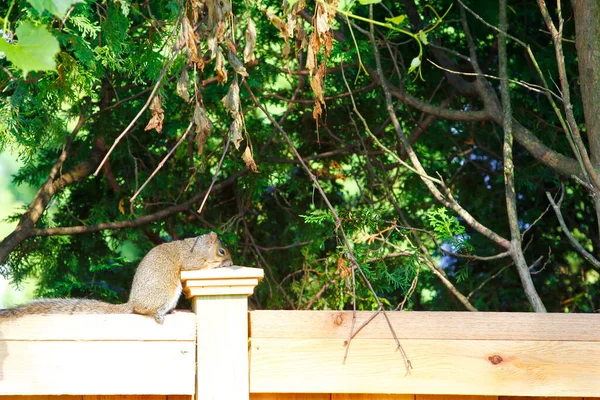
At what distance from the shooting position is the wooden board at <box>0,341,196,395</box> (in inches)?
61.5

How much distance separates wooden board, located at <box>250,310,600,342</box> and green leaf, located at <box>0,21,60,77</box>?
0.82 metres

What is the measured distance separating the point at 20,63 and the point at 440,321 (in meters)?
1.06

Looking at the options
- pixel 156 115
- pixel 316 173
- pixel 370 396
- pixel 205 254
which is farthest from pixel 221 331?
pixel 316 173

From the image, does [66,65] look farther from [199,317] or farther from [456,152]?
[456,152]

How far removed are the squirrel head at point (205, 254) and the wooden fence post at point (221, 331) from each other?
75 centimetres

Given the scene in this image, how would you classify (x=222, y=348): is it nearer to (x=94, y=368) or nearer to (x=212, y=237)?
(x=94, y=368)

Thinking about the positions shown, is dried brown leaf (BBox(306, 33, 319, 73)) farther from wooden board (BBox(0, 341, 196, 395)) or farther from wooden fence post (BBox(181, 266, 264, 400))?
wooden board (BBox(0, 341, 196, 395))

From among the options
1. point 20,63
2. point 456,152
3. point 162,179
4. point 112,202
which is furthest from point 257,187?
point 20,63

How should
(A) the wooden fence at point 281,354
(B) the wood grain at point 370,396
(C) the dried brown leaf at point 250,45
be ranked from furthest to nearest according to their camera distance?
(B) the wood grain at point 370,396 < (A) the wooden fence at point 281,354 < (C) the dried brown leaf at point 250,45

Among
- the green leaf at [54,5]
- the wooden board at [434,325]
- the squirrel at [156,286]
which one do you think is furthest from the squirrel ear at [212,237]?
the green leaf at [54,5]

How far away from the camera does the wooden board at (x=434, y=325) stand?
1.65 meters

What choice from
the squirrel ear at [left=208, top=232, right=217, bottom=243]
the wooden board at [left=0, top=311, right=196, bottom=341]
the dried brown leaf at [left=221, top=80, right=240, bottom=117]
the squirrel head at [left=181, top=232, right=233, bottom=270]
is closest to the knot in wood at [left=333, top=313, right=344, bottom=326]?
the wooden board at [left=0, top=311, right=196, bottom=341]

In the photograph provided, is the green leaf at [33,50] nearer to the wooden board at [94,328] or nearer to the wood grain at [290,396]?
the wooden board at [94,328]

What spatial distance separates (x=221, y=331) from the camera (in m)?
1.62
